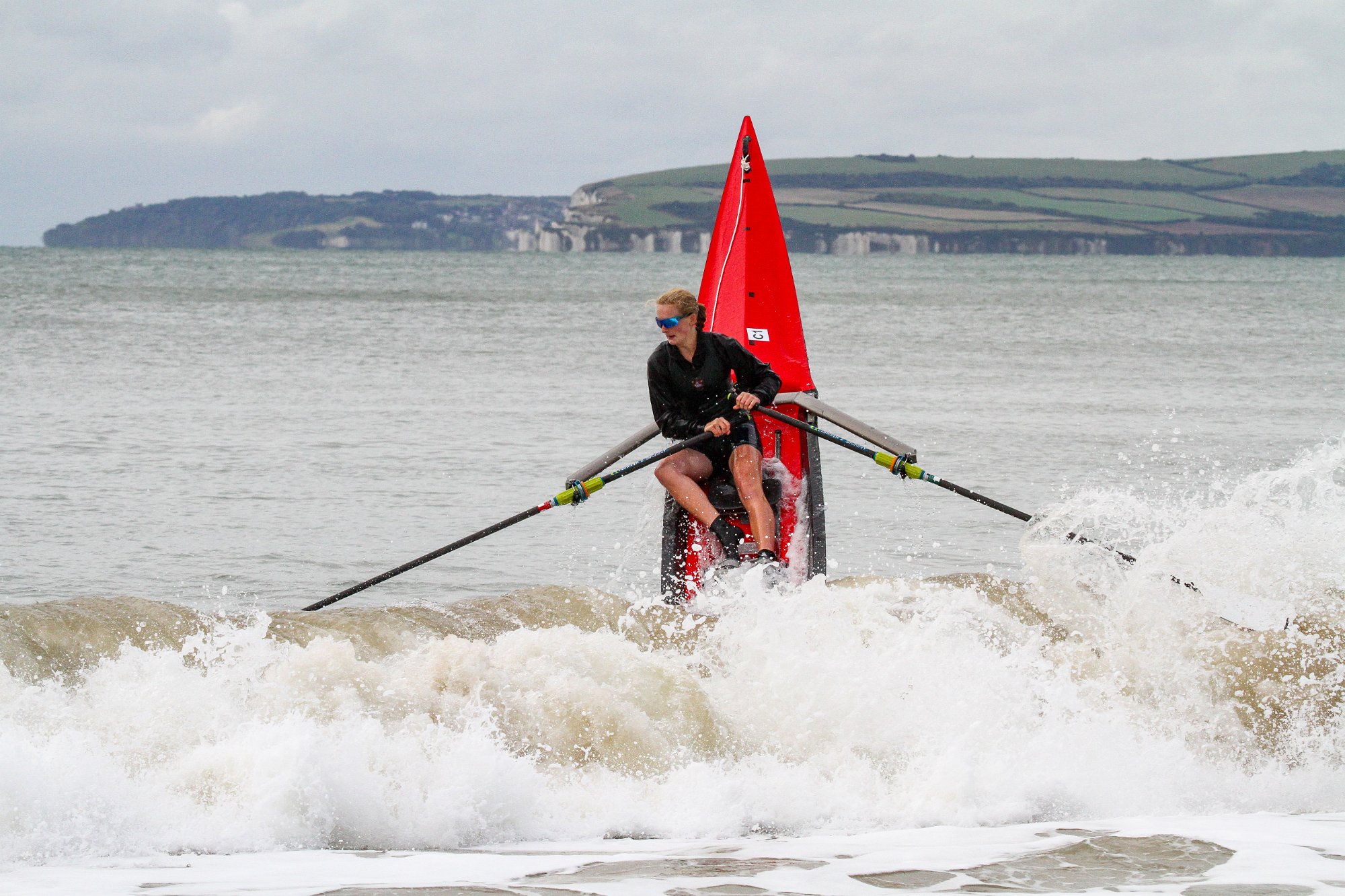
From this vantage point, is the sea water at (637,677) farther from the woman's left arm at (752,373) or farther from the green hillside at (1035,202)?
the green hillside at (1035,202)

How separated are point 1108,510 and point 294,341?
20.5 m

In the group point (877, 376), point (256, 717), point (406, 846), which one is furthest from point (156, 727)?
point (877, 376)

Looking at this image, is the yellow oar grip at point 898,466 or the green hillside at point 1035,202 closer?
the yellow oar grip at point 898,466

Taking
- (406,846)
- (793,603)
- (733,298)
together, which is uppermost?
(733,298)

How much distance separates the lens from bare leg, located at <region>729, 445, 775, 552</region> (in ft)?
23.0

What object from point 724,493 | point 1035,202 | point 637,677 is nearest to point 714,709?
point 637,677

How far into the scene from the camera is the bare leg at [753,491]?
700 cm

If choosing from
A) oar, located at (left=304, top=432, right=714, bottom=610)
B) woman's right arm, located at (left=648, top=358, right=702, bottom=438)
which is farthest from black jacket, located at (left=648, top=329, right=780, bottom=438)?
oar, located at (left=304, top=432, right=714, bottom=610)

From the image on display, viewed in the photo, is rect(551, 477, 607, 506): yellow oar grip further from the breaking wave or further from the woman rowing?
the breaking wave

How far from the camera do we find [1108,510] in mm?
7070

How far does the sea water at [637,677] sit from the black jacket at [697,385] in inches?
36.7

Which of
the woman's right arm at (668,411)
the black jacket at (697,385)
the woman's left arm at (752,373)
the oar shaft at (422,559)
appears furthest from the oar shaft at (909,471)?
the oar shaft at (422,559)

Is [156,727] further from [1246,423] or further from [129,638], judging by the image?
[1246,423]

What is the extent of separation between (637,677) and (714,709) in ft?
1.21
